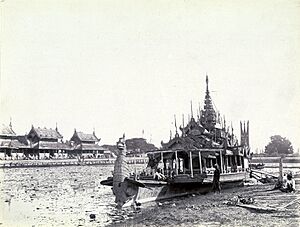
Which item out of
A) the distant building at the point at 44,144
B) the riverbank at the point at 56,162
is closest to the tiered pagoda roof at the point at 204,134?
the riverbank at the point at 56,162

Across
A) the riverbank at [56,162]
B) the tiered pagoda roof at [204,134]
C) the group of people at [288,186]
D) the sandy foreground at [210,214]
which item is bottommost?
the sandy foreground at [210,214]

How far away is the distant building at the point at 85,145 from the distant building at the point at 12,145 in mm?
7043

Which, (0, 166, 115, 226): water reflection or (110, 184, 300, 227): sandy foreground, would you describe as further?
(0, 166, 115, 226): water reflection

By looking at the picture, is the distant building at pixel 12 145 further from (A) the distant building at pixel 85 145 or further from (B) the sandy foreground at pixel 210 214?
(B) the sandy foreground at pixel 210 214

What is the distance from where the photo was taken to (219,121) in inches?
903

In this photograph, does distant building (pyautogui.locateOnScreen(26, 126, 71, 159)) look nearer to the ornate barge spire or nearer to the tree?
the ornate barge spire

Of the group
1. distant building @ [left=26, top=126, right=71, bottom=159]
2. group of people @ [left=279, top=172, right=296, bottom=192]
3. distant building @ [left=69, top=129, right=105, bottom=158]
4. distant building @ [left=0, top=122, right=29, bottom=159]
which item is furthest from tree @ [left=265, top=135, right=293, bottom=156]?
distant building @ [left=69, top=129, right=105, bottom=158]

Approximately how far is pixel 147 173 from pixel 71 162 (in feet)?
86.9

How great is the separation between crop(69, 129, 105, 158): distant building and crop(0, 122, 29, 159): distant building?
23.1ft

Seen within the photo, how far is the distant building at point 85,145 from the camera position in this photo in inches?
1903

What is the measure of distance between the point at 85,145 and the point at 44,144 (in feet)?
21.3

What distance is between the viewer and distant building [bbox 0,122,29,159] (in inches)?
1407

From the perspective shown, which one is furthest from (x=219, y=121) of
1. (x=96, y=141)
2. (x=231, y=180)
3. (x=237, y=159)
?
(x=96, y=141)

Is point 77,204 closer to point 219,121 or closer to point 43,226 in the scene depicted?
point 43,226
